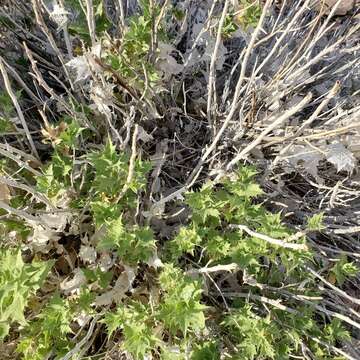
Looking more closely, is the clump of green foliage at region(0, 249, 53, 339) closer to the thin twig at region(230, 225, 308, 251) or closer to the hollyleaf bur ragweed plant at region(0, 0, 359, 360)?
the hollyleaf bur ragweed plant at region(0, 0, 359, 360)

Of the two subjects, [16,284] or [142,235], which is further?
[142,235]

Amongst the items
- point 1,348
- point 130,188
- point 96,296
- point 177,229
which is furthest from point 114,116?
point 1,348

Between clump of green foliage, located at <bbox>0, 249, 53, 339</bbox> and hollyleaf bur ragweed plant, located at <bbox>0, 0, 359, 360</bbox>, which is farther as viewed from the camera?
hollyleaf bur ragweed plant, located at <bbox>0, 0, 359, 360</bbox>

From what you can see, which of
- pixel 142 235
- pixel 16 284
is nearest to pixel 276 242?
pixel 142 235

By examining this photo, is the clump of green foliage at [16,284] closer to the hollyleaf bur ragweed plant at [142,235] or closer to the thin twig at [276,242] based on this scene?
the hollyleaf bur ragweed plant at [142,235]

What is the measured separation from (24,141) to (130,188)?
1.72 feet

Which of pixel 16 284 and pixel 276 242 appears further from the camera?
pixel 276 242

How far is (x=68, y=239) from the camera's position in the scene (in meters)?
1.70

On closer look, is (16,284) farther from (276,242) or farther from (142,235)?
(276,242)

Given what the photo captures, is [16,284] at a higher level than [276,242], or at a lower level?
higher

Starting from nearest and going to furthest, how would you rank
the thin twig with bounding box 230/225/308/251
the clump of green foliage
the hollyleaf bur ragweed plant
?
the clump of green foliage → the thin twig with bounding box 230/225/308/251 → the hollyleaf bur ragweed plant

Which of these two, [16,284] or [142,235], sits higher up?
[16,284]

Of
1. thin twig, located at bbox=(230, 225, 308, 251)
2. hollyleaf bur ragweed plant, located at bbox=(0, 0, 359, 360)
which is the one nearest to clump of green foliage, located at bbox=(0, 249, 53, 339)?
hollyleaf bur ragweed plant, located at bbox=(0, 0, 359, 360)

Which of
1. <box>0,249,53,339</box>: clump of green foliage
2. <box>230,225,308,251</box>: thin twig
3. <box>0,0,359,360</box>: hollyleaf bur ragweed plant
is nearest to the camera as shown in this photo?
<box>0,249,53,339</box>: clump of green foliage
